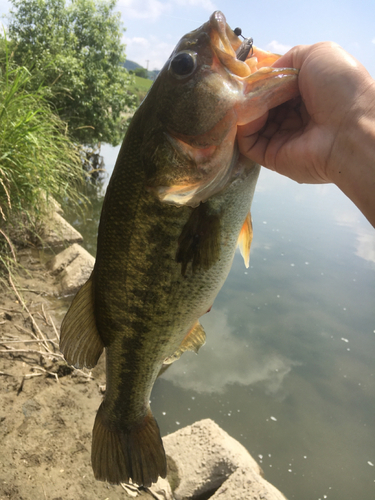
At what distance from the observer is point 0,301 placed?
4.25 meters

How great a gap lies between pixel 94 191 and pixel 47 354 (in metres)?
10.9

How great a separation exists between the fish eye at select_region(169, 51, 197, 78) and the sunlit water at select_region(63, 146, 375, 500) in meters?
3.80

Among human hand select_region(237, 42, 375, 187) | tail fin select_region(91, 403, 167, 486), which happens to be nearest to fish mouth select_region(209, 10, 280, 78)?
human hand select_region(237, 42, 375, 187)

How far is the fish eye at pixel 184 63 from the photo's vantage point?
1297 millimetres

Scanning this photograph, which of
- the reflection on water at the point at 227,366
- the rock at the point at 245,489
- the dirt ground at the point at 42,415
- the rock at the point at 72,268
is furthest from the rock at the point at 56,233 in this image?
the rock at the point at 245,489

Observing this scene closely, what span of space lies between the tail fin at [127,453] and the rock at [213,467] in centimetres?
129

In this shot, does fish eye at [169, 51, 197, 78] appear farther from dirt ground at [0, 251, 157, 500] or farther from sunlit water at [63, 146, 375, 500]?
sunlit water at [63, 146, 375, 500]

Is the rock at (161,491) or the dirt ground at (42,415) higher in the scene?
the dirt ground at (42,415)

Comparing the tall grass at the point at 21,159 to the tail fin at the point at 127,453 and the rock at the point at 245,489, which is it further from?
the rock at the point at 245,489

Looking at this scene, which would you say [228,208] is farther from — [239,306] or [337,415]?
[239,306]

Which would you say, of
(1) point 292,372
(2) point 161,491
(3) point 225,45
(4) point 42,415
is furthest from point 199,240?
(1) point 292,372

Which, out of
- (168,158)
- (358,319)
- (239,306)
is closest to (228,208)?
A: (168,158)

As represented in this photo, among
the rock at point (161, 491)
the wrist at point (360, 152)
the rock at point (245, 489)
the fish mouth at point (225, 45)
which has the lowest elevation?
the rock at point (161, 491)

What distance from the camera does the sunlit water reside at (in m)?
4.07
